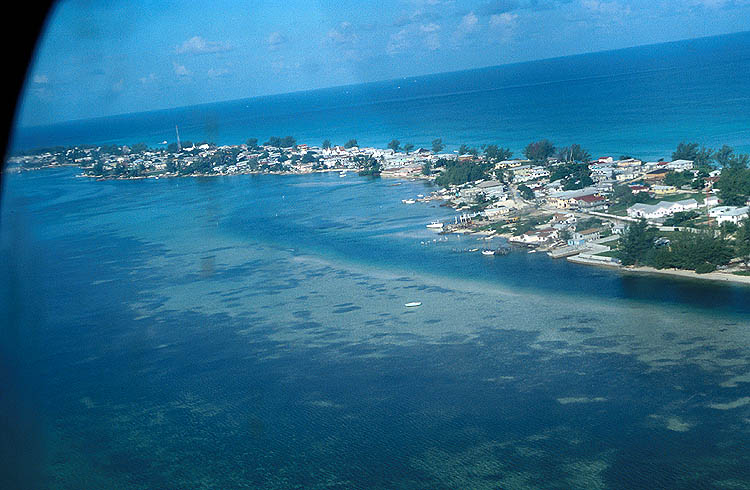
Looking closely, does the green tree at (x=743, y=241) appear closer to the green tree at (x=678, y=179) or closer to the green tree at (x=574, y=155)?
the green tree at (x=678, y=179)

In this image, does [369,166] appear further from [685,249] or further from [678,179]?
[685,249]

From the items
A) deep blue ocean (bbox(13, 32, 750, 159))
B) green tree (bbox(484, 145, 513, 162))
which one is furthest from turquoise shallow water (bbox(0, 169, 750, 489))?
green tree (bbox(484, 145, 513, 162))

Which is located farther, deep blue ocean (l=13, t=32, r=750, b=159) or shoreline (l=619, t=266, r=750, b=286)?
deep blue ocean (l=13, t=32, r=750, b=159)

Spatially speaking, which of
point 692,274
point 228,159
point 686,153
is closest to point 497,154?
point 686,153

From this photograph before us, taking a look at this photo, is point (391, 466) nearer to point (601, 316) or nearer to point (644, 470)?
point (644, 470)

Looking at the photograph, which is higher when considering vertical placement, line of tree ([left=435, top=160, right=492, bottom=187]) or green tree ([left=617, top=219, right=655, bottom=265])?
line of tree ([left=435, top=160, right=492, bottom=187])

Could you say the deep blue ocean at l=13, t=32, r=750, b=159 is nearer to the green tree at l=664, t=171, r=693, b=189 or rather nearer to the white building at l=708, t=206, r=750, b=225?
the green tree at l=664, t=171, r=693, b=189

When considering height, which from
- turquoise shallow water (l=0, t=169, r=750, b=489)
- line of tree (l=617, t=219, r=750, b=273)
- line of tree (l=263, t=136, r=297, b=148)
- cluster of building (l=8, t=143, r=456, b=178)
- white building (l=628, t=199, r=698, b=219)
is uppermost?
line of tree (l=263, t=136, r=297, b=148)
